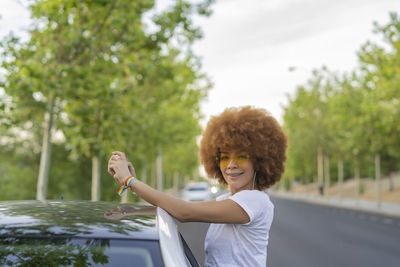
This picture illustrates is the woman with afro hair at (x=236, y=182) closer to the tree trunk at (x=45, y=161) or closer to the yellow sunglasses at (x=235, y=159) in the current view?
the yellow sunglasses at (x=235, y=159)

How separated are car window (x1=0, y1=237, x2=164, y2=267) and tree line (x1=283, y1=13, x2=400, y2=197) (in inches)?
474

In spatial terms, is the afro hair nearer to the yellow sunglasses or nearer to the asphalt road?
the yellow sunglasses

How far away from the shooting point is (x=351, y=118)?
3328 centimetres

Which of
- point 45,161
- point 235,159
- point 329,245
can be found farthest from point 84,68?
point 235,159

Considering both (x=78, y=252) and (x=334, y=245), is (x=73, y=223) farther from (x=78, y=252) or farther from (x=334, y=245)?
(x=334, y=245)

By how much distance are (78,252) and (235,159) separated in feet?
4.29

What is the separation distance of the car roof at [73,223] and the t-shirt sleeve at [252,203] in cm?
46

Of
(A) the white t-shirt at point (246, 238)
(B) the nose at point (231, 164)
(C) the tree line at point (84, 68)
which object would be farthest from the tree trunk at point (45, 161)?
(A) the white t-shirt at point (246, 238)

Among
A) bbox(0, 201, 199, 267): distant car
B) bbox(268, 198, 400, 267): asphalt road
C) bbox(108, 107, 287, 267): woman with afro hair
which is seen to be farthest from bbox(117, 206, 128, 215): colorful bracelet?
bbox(268, 198, 400, 267): asphalt road

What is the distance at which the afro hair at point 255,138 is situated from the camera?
3.20 metres

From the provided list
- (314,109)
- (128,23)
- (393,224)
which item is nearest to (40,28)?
(128,23)

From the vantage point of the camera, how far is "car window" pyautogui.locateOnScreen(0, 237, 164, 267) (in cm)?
215

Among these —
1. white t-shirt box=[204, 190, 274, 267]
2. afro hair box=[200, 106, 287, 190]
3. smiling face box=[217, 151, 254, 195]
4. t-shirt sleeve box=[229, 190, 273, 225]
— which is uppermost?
afro hair box=[200, 106, 287, 190]

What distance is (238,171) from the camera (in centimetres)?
312
